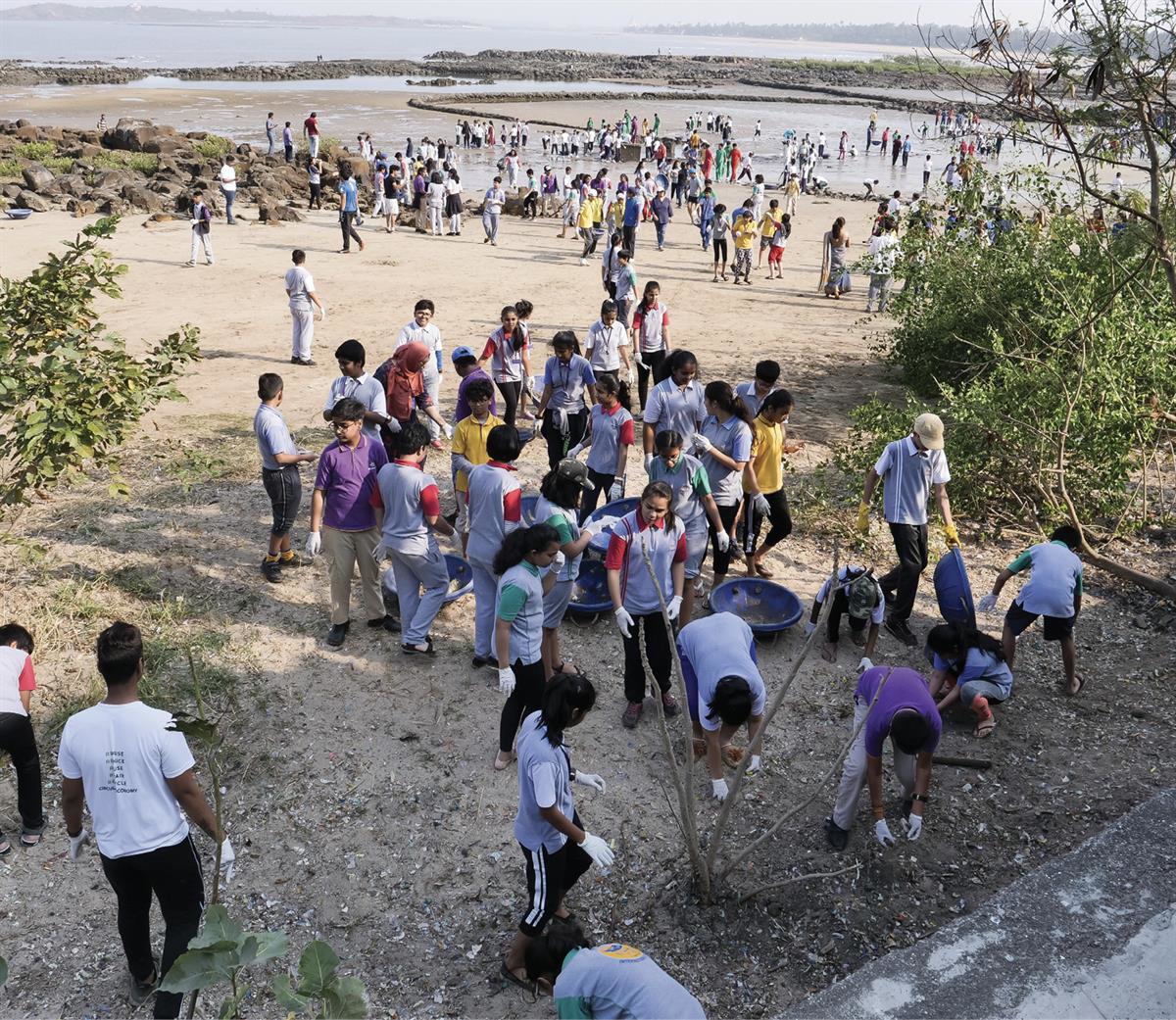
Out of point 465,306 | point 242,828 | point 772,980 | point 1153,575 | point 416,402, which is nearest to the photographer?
point 772,980

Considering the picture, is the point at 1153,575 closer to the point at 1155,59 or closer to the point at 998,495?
the point at 998,495

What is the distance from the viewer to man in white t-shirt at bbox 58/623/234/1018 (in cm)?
381

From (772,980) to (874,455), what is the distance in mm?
5257

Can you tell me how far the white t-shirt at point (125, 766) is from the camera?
3807mm

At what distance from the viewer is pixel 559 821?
13.6 feet

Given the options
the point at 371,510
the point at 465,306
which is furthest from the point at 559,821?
the point at 465,306

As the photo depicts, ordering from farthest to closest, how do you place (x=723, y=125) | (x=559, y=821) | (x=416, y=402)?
(x=723, y=125), (x=416, y=402), (x=559, y=821)

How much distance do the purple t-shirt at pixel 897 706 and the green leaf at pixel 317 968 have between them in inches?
127

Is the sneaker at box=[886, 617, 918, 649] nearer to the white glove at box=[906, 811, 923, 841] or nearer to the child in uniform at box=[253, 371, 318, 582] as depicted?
the white glove at box=[906, 811, 923, 841]

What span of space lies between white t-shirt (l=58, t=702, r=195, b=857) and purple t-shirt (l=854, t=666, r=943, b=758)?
3.29 meters

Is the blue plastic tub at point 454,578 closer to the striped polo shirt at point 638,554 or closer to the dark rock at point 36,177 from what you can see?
the striped polo shirt at point 638,554

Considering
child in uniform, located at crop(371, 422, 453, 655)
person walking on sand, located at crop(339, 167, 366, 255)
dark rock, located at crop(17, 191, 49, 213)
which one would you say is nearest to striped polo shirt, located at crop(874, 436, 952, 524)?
child in uniform, located at crop(371, 422, 453, 655)

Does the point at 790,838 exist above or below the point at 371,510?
below

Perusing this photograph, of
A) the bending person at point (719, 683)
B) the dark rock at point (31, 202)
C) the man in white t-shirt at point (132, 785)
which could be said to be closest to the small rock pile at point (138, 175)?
the dark rock at point (31, 202)
